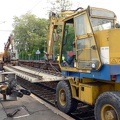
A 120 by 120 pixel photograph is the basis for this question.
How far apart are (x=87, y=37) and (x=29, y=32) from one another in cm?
4882

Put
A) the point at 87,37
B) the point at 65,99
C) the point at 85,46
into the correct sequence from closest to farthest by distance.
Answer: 1. the point at 87,37
2. the point at 85,46
3. the point at 65,99

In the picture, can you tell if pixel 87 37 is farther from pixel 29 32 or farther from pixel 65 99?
pixel 29 32

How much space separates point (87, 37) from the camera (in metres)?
5.55

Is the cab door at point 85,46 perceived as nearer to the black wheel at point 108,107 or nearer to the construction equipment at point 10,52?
the black wheel at point 108,107

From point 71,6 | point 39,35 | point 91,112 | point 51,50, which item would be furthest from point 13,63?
point 39,35

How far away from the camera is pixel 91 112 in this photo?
7.26m

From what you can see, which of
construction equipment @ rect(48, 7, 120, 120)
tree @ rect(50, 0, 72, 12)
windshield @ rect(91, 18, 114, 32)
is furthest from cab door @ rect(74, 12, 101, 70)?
tree @ rect(50, 0, 72, 12)

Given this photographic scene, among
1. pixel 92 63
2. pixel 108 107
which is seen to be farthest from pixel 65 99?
pixel 108 107

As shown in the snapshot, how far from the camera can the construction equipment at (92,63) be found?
4.83m

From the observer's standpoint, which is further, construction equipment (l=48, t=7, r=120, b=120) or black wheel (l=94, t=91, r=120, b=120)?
Result: construction equipment (l=48, t=7, r=120, b=120)

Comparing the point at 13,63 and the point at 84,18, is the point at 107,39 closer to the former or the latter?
the point at 84,18

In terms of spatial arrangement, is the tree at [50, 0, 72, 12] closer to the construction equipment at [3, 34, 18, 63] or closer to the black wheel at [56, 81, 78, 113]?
the construction equipment at [3, 34, 18, 63]

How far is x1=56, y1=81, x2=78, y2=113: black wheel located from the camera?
664cm

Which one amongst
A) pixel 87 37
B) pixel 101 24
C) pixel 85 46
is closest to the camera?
pixel 87 37
